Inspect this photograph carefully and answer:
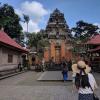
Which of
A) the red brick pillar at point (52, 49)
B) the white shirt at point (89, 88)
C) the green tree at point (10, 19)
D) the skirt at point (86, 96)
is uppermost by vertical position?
the green tree at point (10, 19)

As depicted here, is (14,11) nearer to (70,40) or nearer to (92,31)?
(70,40)

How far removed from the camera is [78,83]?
26.9ft

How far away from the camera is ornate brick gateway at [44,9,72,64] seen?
194 feet

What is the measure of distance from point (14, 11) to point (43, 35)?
25.8ft

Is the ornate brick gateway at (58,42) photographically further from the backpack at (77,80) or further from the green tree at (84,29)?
the backpack at (77,80)

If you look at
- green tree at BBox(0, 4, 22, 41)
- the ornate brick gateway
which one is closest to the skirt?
green tree at BBox(0, 4, 22, 41)

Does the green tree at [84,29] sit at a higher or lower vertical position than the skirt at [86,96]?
higher

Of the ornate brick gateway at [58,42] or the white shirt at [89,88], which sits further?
the ornate brick gateway at [58,42]

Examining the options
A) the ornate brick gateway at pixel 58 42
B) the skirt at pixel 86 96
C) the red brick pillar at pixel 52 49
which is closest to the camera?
the skirt at pixel 86 96

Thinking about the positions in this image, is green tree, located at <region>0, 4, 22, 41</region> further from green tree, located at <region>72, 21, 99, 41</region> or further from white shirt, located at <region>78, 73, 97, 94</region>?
white shirt, located at <region>78, 73, 97, 94</region>

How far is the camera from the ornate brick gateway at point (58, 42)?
5906 cm

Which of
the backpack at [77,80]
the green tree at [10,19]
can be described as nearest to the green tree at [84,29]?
the green tree at [10,19]

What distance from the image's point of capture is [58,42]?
194ft

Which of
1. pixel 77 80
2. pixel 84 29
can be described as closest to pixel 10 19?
pixel 84 29
